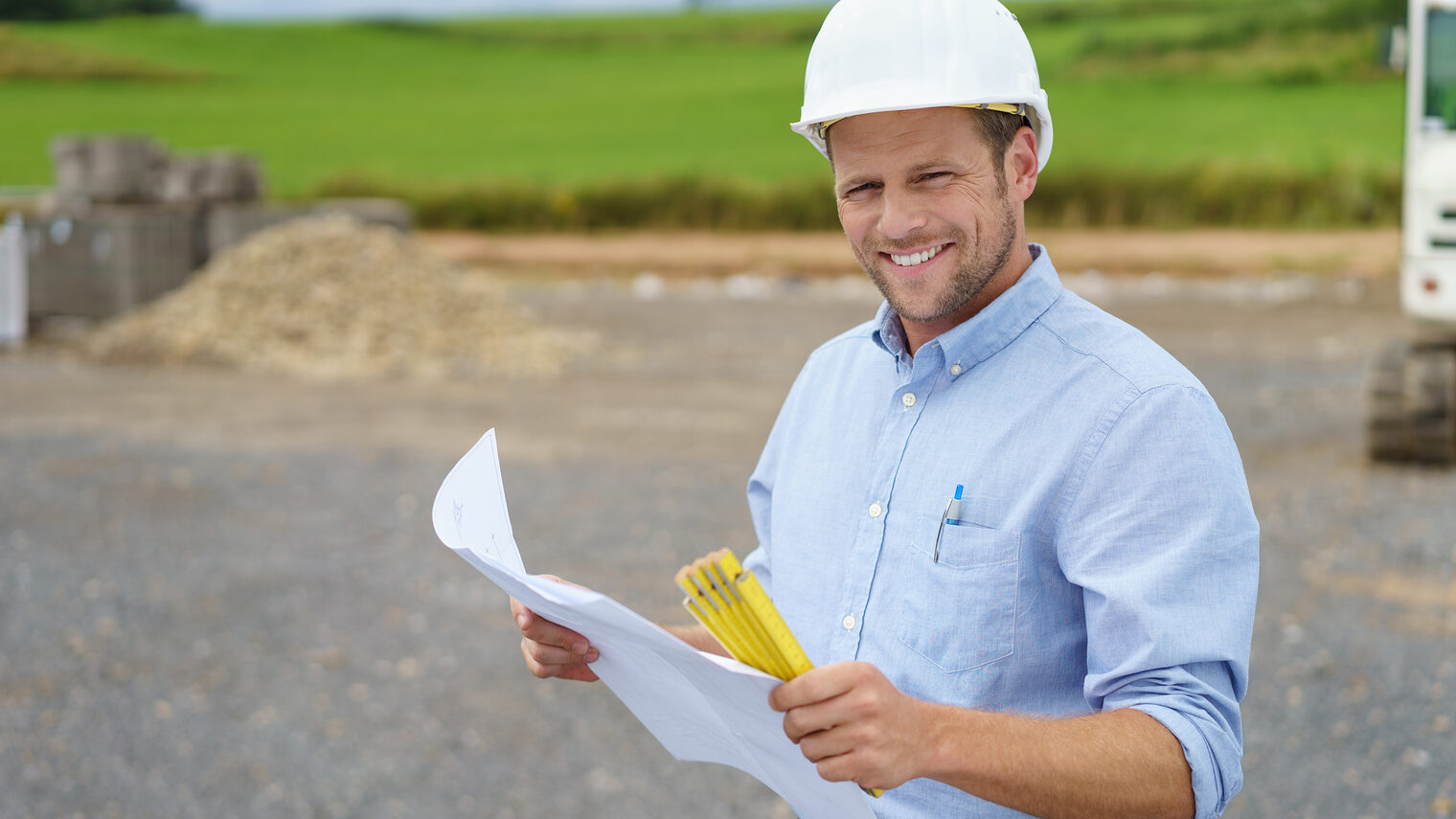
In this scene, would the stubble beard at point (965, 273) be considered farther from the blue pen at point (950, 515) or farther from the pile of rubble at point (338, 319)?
the pile of rubble at point (338, 319)

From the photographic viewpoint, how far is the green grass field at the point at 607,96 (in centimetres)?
3303

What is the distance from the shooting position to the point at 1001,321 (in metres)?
1.67

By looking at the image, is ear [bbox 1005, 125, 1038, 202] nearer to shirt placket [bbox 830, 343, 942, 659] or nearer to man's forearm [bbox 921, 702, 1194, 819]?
shirt placket [bbox 830, 343, 942, 659]

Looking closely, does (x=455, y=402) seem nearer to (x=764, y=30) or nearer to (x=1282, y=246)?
(x=1282, y=246)

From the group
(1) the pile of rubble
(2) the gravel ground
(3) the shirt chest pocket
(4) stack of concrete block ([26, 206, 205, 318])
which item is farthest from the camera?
(4) stack of concrete block ([26, 206, 205, 318])

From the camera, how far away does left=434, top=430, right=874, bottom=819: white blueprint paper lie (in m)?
1.35

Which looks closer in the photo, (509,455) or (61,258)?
(509,455)

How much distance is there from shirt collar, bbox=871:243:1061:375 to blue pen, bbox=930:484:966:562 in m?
0.18

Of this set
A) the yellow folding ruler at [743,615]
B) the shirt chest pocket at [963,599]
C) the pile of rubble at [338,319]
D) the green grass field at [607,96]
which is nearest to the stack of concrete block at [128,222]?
the pile of rubble at [338,319]

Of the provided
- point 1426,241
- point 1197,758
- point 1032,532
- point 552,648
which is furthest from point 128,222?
point 1197,758

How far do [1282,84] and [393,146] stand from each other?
81.3 ft

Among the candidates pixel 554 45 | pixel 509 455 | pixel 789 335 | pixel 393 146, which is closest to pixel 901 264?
pixel 509 455

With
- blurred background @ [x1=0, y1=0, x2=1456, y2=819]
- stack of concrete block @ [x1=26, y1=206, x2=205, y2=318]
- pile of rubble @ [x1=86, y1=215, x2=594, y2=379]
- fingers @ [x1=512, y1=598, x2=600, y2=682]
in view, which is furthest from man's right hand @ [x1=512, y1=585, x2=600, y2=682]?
stack of concrete block @ [x1=26, y1=206, x2=205, y2=318]

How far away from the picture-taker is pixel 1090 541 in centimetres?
147
